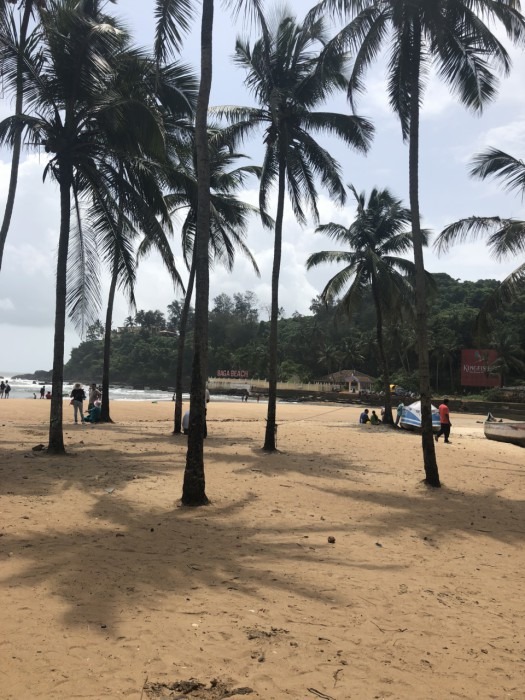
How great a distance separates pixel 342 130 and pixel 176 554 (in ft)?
39.0

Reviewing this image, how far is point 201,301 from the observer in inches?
297

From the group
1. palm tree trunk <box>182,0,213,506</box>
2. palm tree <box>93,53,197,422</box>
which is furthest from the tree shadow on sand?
palm tree <box>93,53,197,422</box>

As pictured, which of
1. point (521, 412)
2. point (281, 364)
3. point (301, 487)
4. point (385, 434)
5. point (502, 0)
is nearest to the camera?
point (301, 487)

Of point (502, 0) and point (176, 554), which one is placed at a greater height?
point (502, 0)

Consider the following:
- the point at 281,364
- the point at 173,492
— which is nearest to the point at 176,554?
the point at 173,492

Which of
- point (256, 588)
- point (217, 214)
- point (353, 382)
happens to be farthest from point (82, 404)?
point (353, 382)

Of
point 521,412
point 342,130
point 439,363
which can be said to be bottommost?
point 521,412

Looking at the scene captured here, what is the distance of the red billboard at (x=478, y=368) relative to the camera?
175 ft

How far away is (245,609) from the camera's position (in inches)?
156

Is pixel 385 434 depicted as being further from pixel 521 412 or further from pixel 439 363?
pixel 439 363

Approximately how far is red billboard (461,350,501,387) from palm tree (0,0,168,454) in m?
48.5

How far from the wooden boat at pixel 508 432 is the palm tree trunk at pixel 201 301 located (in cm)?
1363

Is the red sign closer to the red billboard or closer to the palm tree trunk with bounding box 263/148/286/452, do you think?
the red billboard

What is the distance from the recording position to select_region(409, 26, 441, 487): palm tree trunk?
9516 millimetres
